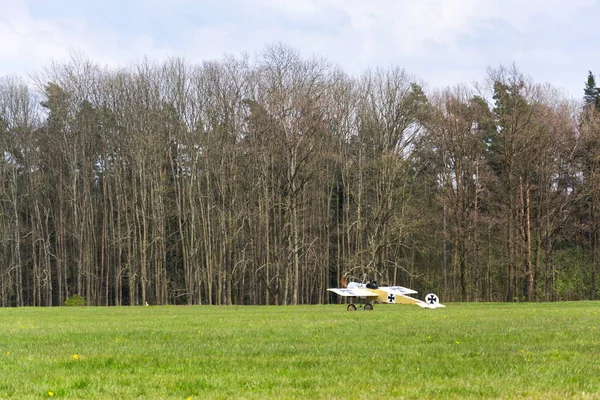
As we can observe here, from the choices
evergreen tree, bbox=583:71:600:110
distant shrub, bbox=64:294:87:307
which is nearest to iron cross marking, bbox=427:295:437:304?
distant shrub, bbox=64:294:87:307

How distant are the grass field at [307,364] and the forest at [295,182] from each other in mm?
34414

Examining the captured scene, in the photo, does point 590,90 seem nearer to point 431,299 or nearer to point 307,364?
point 431,299

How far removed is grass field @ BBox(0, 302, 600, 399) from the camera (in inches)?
360

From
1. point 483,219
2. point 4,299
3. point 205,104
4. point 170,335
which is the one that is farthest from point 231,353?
point 4,299

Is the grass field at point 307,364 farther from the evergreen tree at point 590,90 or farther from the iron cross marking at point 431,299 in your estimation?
the evergreen tree at point 590,90

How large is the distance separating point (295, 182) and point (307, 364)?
141ft

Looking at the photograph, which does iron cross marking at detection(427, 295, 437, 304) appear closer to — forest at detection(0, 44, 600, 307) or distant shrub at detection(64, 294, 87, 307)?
forest at detection(0, 44, 600, 307)

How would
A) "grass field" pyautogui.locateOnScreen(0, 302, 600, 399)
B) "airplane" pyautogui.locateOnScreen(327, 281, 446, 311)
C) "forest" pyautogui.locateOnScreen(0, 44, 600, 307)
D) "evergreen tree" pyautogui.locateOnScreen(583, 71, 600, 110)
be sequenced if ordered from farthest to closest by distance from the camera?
"evergreen tree" pyautogui.locateOnScreen(583, 71, 600, 110), "forest" pyautogui.locateOnScreen(0, 44, 600, 307), "airplane" pyautogui.locateOnScreen(327, 281, 446, 311), "grass field" pyautogui.locateOnScreen(0, 302, 600, 399)

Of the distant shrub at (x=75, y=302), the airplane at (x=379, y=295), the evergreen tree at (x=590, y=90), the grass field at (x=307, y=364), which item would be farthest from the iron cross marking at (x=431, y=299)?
the evergreen tree at (x=590, y=90)

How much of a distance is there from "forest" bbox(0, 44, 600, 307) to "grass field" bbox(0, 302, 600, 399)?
34414mm

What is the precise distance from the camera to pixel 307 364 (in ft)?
38.1

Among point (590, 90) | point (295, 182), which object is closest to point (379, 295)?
point (295, 182)

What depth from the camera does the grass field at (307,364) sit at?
9156 mm

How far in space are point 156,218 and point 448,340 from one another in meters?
43.8
